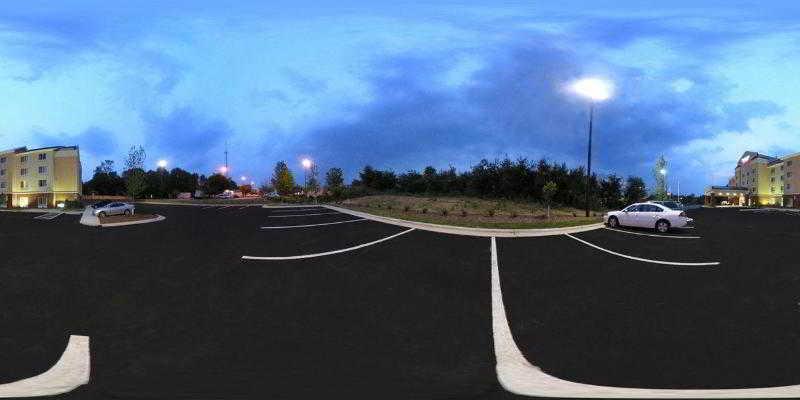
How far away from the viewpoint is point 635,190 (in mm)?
67125

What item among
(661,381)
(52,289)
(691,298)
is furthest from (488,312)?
(52,289)

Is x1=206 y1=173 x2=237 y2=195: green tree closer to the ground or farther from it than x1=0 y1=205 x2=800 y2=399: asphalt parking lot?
farther from it

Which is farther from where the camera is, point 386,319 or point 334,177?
point 334,177

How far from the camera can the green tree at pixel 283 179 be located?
253 feet

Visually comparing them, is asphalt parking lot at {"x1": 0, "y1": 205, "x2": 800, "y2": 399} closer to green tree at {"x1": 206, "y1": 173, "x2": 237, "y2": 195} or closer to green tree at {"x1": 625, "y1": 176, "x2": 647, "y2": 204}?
green tree at {"x1": 625, "y1": 176, "x2": 647, "y2": 204}

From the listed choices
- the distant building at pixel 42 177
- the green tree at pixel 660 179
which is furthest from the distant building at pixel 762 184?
the distant building at pixel 42 177

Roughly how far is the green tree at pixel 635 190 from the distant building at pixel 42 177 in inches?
3010

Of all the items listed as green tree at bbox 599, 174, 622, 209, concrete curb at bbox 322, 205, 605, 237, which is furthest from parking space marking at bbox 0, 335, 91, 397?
green tree at bbox 599, 174, 622, 209

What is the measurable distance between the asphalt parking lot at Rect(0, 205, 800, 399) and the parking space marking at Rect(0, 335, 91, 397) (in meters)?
0.14

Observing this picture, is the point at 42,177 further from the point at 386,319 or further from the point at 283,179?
the point at 386,319

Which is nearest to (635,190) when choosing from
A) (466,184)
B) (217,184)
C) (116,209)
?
(466,184)

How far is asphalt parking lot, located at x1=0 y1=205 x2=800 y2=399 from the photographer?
5031mm

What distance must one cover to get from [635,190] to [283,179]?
58.2 meters

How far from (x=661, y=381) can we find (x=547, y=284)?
4.20 metres
